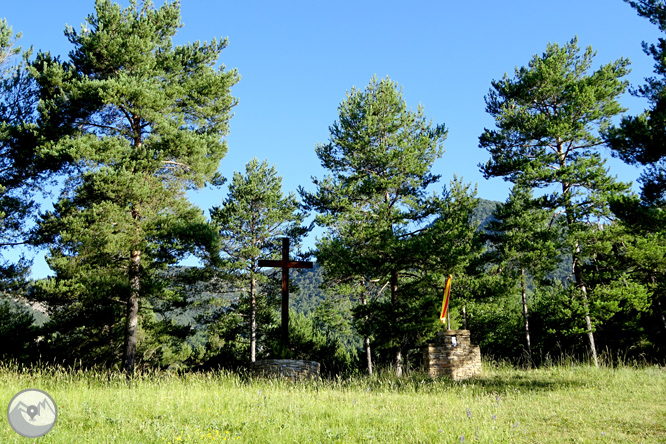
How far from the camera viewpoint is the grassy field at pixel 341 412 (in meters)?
5.69

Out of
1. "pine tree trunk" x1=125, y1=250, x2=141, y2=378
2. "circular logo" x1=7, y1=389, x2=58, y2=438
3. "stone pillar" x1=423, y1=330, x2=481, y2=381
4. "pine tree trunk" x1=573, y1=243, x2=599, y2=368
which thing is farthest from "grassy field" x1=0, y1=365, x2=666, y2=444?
"pine tree trunk" x1=573, y1=243, x2=599, y2=368

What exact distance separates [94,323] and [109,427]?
14100mm

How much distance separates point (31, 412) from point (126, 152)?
12.2m

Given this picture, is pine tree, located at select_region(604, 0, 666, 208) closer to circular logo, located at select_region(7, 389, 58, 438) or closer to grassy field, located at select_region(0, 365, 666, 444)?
grassy field, located at select_region(0, 365, 666, 444)

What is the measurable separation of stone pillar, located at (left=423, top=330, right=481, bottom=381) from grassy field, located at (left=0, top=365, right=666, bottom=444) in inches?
98.3

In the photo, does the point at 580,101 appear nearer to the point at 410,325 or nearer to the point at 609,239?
the point at 609,239

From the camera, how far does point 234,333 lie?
24828mm

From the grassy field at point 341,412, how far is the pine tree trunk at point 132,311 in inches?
144

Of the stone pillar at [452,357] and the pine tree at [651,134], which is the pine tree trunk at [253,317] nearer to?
the stone pillar at [452,357]

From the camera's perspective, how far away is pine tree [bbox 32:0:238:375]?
44.5 feet

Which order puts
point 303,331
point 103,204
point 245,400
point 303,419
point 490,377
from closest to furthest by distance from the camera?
point 303,419 → point 245,400 → point 490,377 → point 103,204 → point 303,331

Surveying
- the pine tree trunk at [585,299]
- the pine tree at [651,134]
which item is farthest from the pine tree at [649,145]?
the pine tree trunk at [585,299]

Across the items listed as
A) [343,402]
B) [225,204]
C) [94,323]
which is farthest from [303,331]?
[343,402]

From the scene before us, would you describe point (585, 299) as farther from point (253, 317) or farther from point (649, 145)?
point (253, 317)
